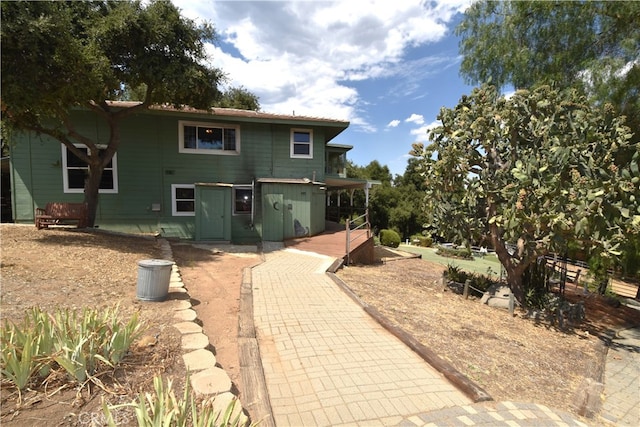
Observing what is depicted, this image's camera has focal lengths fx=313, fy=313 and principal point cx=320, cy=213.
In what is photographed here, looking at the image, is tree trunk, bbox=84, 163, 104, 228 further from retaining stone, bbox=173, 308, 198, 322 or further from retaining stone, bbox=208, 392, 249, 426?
retaining stone, bbox=208, 392, 249, 426

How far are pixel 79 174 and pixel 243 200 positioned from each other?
6471 millimetres

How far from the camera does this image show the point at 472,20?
999 cm

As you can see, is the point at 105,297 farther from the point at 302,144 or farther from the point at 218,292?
the point at 302,144

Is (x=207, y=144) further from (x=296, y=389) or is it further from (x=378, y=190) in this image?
(x=378, y=190)

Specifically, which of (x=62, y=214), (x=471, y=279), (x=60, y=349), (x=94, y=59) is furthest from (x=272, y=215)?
(x=60, y=349)

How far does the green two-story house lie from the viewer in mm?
12219

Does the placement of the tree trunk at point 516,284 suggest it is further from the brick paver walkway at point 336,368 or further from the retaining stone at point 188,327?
the retaining stone at point 188,327

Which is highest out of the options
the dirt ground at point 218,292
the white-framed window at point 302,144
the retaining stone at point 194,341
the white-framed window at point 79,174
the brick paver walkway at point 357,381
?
the white-framed window at point 302,144

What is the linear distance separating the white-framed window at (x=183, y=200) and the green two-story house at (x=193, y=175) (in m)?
0.04

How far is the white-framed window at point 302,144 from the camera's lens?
14.2 meters

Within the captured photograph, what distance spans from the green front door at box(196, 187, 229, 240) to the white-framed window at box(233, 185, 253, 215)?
82cm

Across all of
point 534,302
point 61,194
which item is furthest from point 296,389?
point 61,194

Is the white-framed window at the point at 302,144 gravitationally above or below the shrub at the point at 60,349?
above

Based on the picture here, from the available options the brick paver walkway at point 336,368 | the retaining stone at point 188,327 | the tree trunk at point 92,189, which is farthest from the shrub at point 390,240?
the retaining stone at point 188,327
